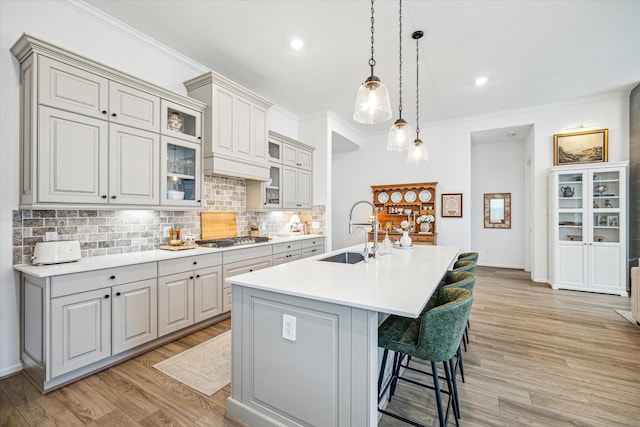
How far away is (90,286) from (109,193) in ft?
2.61

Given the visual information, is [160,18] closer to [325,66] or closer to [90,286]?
[325,66]

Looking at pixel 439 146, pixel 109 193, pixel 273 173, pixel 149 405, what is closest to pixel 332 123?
pixel 273 173

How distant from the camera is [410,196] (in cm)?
632

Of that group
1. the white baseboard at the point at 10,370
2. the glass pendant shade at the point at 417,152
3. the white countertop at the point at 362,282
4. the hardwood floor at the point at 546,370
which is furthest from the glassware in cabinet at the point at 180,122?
the hardwood floor at the point at 546,370

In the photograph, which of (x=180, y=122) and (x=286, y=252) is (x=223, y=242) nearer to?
(x=286, y=252)

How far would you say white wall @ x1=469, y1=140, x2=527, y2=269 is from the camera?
254 inches

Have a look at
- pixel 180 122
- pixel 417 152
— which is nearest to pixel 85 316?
pixel 180 122

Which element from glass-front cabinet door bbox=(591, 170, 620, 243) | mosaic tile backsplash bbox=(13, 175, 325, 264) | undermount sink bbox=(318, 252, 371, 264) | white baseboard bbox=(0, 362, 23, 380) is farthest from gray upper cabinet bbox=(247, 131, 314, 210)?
glass-front cabinet door bbox=(591, 170, 620, 243)

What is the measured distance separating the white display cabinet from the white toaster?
6.50 metres

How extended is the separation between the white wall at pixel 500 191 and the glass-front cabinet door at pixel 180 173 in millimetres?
6345

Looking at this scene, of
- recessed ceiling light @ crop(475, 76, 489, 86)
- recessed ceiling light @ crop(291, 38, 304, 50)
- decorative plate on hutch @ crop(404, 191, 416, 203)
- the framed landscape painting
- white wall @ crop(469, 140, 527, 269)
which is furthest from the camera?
white wall @ crop(469, 140, 527, 269)

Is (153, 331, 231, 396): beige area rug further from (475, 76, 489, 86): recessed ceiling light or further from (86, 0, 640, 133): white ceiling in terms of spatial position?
(475, 76, 489, 86): recessed ceiling light

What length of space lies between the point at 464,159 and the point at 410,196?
129cm

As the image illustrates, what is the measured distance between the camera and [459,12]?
2.70 meters
